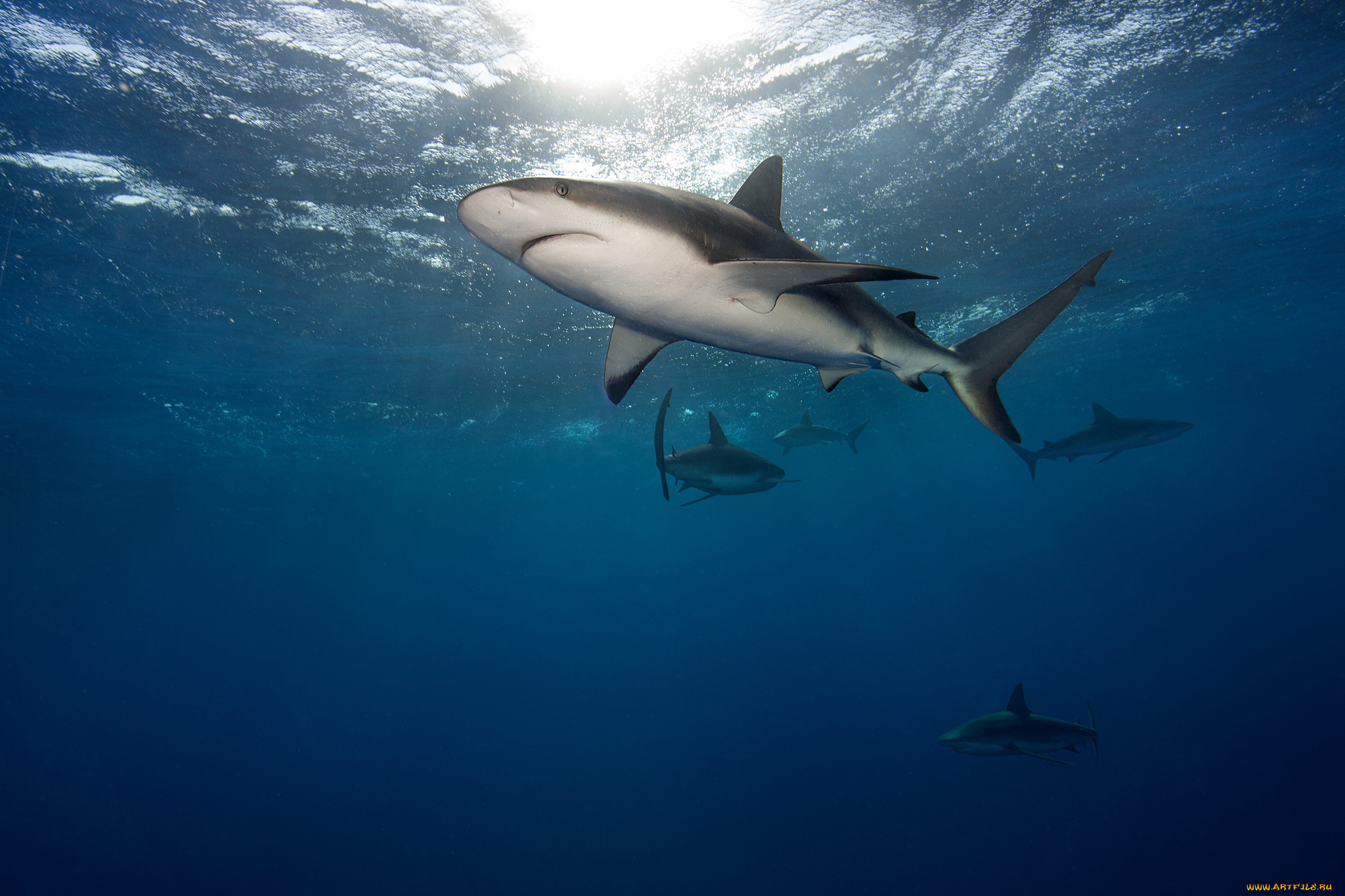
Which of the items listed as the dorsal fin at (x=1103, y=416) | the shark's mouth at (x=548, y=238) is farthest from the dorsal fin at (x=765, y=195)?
the dorsal fin at (x=1103, y=416)

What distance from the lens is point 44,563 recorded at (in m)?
46.0

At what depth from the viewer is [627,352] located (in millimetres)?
2762

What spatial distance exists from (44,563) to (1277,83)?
75186 mm

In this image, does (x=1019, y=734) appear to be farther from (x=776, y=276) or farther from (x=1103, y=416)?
(x=776, y=276)

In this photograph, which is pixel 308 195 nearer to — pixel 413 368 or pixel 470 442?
pixel 413 368

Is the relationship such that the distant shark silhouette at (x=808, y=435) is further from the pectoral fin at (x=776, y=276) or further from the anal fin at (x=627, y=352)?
the pectoral fin at (x=776, y=276)

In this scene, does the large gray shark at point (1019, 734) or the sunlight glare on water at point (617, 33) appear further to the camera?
the large gray shark at point (1019, 734)

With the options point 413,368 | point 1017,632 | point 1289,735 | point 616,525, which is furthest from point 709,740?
point 1017,632

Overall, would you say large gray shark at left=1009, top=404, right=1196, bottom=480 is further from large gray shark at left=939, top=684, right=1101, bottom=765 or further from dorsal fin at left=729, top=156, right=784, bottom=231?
dorsal fin at left=729, top=156, right=784, bottom=231

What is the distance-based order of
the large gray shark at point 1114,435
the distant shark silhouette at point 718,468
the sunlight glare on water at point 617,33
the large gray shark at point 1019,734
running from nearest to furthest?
the sunlight glare on water at point 617,33 < the distant shark silhouette at point 718,468 < the large gray shark at point 1019,734 < the large gray shark at point 1114,435

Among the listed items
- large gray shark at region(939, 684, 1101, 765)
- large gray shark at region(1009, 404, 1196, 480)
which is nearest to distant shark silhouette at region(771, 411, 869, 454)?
large gray shark at region(1009, 404, 1196, 480)

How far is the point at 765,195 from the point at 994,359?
1.59 m

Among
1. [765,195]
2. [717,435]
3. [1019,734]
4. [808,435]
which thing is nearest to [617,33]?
[765,195]

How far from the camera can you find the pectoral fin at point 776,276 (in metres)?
1.67
